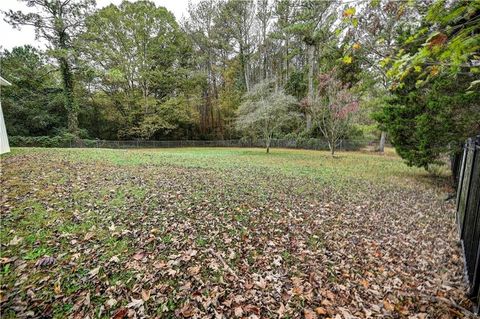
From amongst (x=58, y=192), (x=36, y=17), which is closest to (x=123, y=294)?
(x=58, y=192)

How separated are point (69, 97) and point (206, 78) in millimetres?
15324

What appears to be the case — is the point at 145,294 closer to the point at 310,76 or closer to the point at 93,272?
the point at 93,272

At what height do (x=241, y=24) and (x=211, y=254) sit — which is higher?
(x=241, y=24)

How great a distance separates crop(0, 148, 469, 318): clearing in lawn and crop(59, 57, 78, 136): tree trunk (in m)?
18.0

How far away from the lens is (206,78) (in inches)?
1169

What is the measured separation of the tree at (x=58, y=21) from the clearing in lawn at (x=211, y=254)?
645 inches

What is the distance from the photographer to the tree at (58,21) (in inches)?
609

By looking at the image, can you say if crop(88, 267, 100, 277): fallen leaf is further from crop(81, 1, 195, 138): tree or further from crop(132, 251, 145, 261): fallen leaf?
crop(81, 1, 195, 138): tree

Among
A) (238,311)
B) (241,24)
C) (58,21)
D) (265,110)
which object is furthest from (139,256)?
(241,24)

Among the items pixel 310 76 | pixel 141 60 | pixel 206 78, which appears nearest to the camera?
pixel 310 76

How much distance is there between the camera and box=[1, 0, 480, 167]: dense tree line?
558 inches

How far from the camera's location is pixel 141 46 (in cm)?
2462

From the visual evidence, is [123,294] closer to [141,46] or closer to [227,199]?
[227,199]

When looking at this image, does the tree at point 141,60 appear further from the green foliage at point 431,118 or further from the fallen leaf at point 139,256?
the fallen leaf at point 139,256
